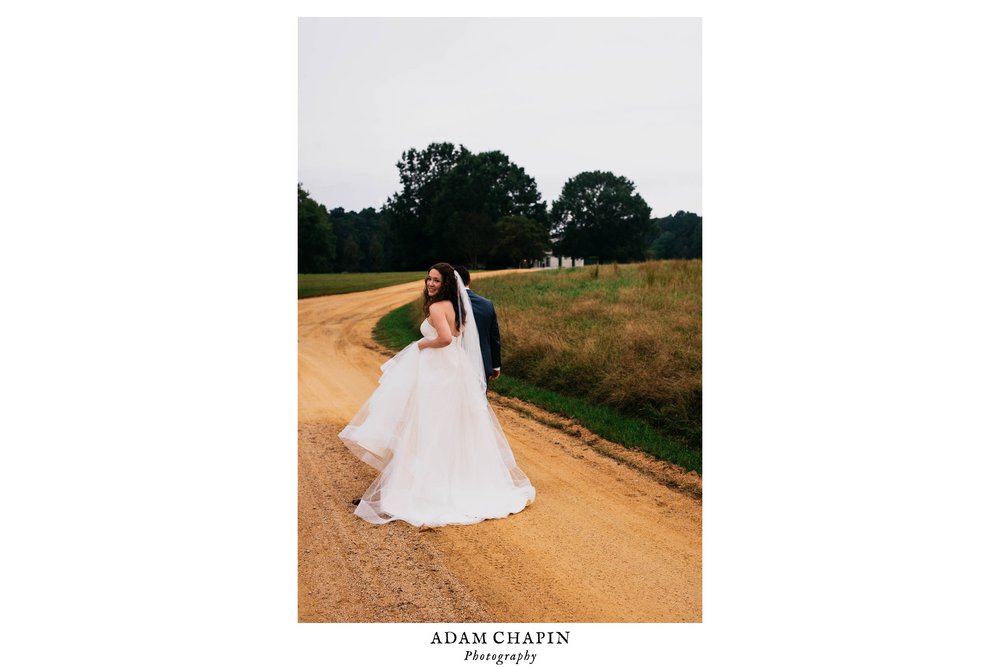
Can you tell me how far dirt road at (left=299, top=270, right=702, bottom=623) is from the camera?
423cm

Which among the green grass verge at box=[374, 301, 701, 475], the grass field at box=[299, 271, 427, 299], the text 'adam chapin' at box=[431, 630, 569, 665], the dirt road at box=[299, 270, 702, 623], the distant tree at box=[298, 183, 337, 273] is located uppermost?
the distant tree at box=[298, 183, 337, 273]

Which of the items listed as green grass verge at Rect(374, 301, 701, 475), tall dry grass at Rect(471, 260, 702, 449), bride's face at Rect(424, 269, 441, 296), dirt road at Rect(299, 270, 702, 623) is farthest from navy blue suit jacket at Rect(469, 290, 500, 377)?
tall dry grass at Rect(471, 260, 702, 449)

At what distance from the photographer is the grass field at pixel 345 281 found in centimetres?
714

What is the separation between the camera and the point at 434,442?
17.7ft

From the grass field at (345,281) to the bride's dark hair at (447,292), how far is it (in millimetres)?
1410

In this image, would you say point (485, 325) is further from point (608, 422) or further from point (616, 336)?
point (616, 336)

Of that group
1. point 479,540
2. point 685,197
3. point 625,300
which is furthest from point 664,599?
point 625,300

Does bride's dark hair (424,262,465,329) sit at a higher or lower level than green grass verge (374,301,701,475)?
higher

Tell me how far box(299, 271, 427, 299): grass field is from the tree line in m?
0.15

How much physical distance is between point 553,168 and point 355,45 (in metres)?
2.27

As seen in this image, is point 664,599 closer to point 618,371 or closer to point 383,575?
point 383,575

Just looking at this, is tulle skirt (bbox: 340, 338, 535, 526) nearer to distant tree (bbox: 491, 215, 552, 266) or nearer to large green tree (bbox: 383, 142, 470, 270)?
large green tree (bbox: 383, 142, 470, 270)

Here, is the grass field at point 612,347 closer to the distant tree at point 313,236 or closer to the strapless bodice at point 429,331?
the distant tree at point 313,236

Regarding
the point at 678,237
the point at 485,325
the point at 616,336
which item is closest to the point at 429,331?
the point at 485,325
